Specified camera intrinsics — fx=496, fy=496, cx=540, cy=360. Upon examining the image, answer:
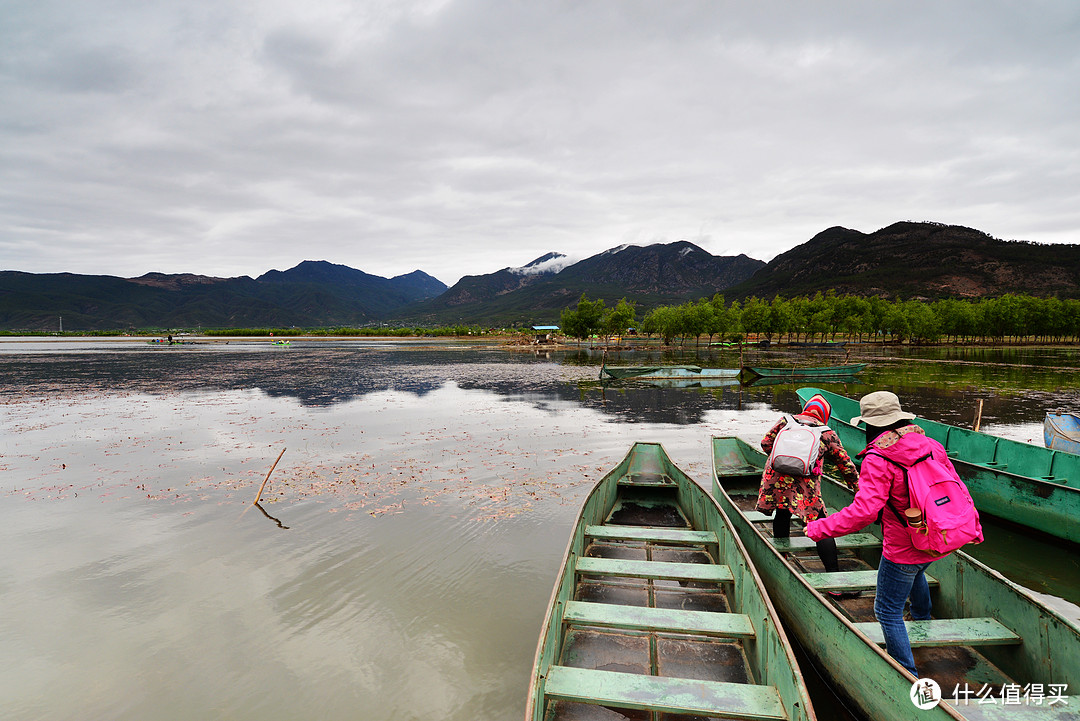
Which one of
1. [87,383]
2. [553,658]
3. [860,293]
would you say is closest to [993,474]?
[553,658]

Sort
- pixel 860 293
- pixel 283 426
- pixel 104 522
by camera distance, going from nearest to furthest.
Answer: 1. pixel 104 522
2. pixel 283 426
3. pixel 860 293

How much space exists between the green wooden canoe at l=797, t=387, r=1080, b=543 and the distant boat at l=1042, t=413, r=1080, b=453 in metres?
2.09

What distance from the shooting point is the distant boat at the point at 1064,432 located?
12719 mm

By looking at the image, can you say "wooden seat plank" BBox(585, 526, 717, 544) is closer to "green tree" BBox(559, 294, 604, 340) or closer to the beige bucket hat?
the beige bucket hat

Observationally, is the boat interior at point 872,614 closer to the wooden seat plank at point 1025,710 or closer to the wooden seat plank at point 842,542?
the wooden seat plank at point 842,542

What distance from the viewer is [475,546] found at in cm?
959

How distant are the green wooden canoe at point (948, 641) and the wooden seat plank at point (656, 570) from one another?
80cm

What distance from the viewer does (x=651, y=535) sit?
26.6 feet

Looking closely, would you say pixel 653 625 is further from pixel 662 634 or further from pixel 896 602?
pixel 896 602

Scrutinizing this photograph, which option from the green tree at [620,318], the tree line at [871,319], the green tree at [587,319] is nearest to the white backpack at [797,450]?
the tree line at [871,319]

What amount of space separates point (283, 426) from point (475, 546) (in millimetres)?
15187

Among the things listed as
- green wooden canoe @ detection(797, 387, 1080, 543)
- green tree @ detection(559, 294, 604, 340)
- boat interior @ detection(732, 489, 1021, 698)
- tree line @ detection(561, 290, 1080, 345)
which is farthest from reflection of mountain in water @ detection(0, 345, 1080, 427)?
green tree @ detection(559, 294, 604, 340)

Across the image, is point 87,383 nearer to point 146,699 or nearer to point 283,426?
point 283,426

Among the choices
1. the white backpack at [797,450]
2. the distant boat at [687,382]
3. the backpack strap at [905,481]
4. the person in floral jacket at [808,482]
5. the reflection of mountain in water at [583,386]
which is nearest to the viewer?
the backpack strap at [905,481]
